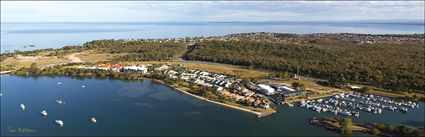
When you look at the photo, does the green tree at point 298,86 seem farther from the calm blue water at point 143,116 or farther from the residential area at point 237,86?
the calm blue water at point 143,116

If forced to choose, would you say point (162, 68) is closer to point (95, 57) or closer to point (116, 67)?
point (116, 67)


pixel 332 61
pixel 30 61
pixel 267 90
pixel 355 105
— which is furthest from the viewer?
pixel 30 61

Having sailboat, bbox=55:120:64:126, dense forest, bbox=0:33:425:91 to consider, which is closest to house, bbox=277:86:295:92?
dense forest, bbox=0:33:425:91

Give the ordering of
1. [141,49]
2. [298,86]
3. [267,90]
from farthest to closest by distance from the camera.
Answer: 1. [141,49]
2. [298,86]
3. [267,90]

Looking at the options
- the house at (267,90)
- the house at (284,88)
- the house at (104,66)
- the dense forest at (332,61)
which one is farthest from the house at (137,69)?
the house at (284,88)

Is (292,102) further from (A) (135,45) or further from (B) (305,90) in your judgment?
(A) (135,45)

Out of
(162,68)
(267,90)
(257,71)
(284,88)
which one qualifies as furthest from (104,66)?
(284,88)
